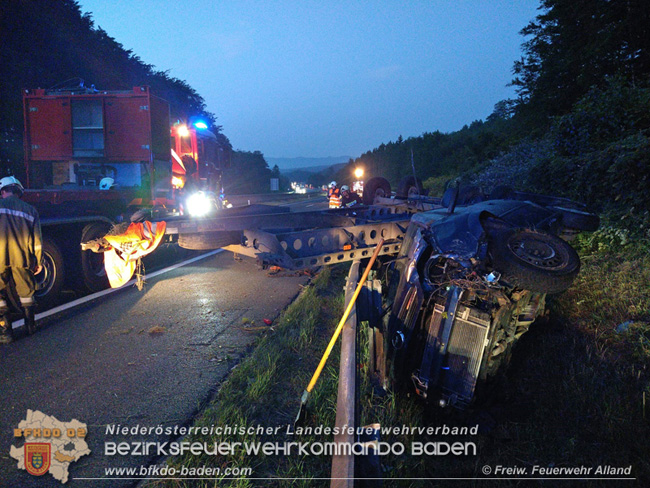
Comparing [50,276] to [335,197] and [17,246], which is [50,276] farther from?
[335,197]

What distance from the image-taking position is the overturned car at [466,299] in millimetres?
2789

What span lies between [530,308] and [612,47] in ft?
37.8

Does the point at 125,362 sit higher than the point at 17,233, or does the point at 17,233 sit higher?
the point at 17,233

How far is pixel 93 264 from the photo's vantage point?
606 cm

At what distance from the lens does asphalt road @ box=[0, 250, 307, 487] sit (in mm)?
2725

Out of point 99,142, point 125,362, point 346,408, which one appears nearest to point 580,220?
point 346,408

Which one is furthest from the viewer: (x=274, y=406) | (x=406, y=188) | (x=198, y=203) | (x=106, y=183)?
(x=198, y=203)

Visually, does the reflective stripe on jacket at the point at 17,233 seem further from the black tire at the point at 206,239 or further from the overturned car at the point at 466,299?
the overturned car at the point at 466,299

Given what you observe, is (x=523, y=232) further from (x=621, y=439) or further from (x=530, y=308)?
(x=621, y=439)

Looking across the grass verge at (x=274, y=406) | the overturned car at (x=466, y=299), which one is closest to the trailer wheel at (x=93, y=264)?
the grass verge at (x=274, y=406)

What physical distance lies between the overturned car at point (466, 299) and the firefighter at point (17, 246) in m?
3.82

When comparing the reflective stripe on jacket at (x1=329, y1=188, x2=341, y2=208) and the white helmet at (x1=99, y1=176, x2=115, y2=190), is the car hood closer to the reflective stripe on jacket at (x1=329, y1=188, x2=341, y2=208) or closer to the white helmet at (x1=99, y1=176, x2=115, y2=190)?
the white helmet at (x1=99, y1=176, x2=115, y2=190)

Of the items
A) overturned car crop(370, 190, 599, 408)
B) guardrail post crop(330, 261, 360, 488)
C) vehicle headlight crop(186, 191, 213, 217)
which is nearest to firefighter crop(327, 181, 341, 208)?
vehicle headlight crop(186, 191, 213, 217)

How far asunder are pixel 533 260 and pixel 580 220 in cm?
124
